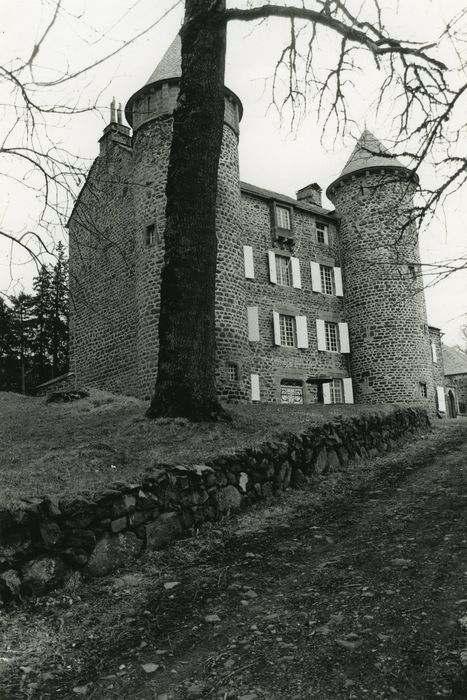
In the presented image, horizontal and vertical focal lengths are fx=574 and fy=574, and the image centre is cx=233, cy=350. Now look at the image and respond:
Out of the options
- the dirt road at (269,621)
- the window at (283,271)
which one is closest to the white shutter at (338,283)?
the window at (283,271)

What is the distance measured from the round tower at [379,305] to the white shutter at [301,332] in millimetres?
2897

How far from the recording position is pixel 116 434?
8859mm

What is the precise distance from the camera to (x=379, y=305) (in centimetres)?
2416

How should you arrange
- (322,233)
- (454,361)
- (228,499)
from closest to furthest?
(228,499), (322,233), (454,361)

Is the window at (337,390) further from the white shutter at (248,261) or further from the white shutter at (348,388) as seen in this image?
the white shutter at (248,261)

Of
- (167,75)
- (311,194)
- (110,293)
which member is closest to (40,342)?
(110,293)

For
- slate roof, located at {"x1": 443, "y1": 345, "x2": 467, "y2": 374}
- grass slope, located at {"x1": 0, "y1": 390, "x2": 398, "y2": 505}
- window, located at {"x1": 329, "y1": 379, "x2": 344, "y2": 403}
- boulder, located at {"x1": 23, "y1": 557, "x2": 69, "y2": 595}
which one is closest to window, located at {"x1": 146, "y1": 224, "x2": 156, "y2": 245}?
grass slope, located at {"x1": 0, "y1": 390, "x2": 398, "y2": 505}

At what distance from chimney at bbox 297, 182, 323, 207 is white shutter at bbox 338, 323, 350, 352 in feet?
23.3

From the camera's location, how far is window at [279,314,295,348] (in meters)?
22.5

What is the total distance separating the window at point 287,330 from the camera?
22542mm

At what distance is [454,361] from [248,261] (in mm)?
23834

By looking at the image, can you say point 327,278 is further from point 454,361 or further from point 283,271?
point 454,361

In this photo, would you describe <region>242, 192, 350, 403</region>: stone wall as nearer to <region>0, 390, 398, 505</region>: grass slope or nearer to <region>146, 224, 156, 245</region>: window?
<region>146, 224, 156, 245</region>: window

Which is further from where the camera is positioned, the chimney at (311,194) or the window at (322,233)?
the chimney at (311,194)
